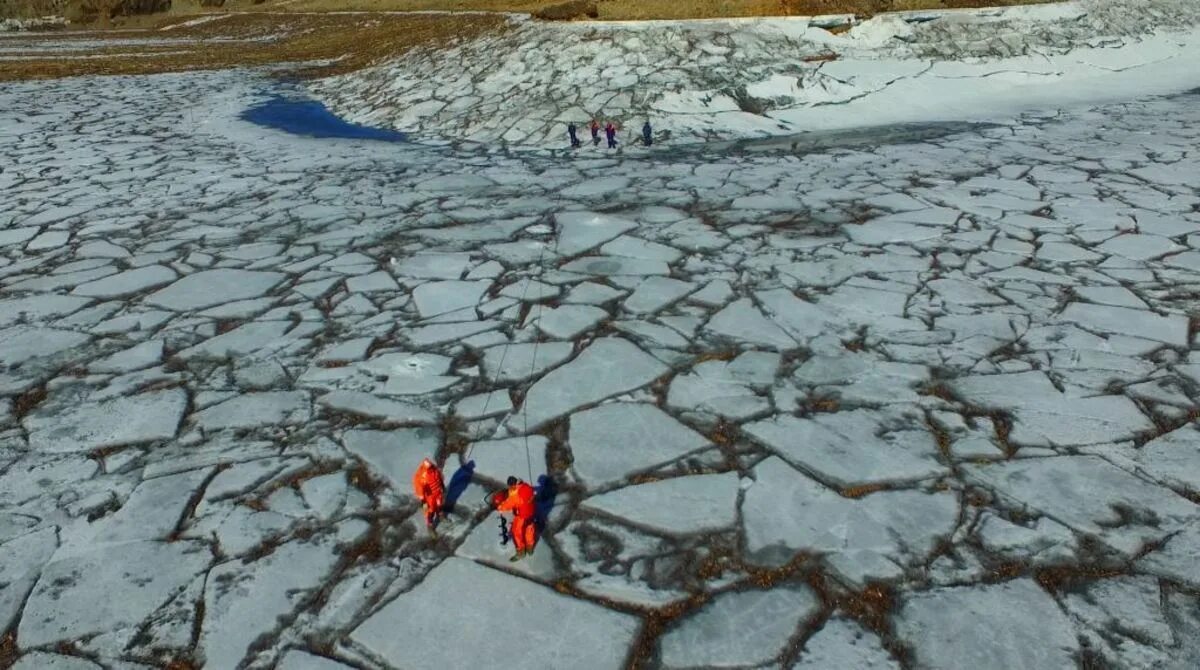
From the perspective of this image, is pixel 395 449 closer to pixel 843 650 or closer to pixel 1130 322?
pixel 843 650

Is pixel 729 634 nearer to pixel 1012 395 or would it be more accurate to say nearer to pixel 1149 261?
pixel 1012 395

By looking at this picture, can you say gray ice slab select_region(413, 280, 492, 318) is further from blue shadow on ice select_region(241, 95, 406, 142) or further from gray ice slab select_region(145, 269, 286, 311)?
blue shadow on ice select_region(241, 95, 406, 142)

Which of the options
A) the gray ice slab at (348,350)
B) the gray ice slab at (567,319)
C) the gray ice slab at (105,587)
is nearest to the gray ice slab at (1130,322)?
the gray ice slab at (567,319)

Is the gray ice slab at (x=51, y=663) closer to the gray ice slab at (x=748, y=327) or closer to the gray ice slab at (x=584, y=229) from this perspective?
the gray ice slab at (x=748, y=327)

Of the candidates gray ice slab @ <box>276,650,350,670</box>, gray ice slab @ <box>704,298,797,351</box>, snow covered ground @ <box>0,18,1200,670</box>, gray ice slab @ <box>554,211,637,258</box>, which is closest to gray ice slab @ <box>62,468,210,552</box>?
snow covered ground @ <box>0,18,1200,670</box>

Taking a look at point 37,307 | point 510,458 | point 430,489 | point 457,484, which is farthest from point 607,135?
point 430,489
